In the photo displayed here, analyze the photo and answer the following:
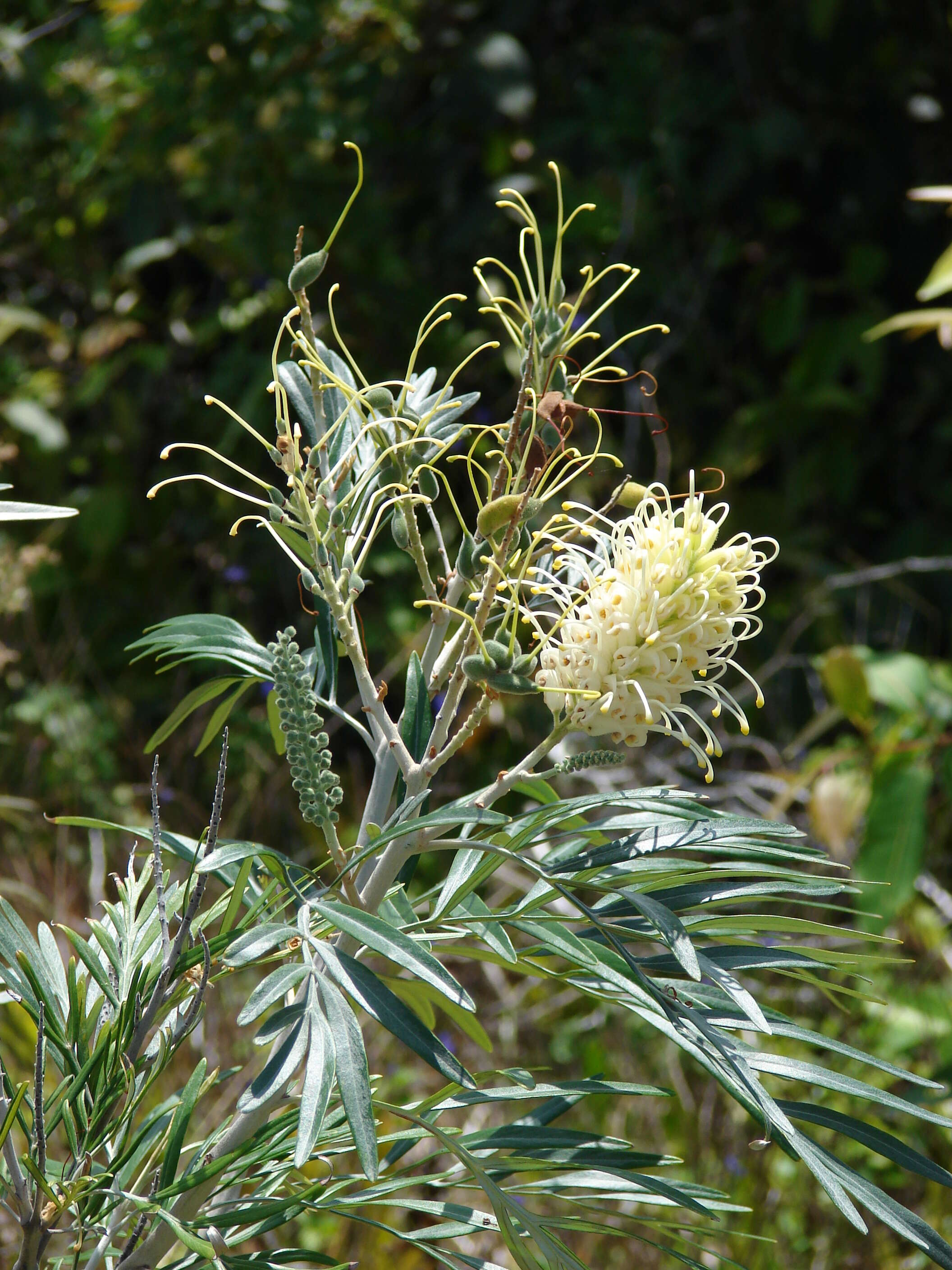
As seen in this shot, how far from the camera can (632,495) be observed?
0.50m

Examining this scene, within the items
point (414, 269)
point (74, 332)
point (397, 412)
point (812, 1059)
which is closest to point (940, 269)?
point (397, 412)

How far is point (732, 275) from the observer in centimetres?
249

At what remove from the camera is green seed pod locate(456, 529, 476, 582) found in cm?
49

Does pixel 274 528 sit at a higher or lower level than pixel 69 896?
higher

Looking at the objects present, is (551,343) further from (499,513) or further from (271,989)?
(271,989)

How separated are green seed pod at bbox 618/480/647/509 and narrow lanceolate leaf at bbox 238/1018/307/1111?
0.26 meters

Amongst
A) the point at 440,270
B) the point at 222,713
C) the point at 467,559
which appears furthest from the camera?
the point at 440,270

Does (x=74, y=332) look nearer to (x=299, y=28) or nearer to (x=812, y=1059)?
(x=299, y=28)

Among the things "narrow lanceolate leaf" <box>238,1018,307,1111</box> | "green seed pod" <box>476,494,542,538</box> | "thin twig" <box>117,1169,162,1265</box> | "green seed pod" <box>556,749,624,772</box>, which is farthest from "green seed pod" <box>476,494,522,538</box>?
"thin twig" <box>117,1169,162,1265</box>

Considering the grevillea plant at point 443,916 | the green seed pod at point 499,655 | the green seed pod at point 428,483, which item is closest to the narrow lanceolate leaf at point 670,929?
the grevillea plant at point 443,916

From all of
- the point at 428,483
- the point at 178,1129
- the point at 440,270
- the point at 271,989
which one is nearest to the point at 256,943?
the point at 271,989

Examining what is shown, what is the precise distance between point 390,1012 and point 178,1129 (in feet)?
0.46

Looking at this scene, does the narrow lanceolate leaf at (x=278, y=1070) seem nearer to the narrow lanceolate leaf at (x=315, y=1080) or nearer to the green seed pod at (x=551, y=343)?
the narrow lanceolate leaf at (x=315, y=1080)

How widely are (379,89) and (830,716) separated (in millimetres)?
1541
